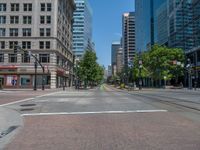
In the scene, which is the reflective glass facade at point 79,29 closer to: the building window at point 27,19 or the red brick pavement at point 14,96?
the building window at point 27,19

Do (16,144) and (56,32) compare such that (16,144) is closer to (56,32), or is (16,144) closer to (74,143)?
(74,143)

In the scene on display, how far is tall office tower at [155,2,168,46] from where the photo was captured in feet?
372

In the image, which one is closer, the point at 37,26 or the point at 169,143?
the point at 169,143

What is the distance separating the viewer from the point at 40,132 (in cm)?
980

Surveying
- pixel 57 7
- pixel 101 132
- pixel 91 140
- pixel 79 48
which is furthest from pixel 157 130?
pixel 79 48

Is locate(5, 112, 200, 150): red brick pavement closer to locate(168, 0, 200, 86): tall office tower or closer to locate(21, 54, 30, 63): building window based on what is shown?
locate(21, 54, 30, 63): building window

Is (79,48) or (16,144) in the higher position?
(79,48)

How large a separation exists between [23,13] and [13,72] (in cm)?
1333

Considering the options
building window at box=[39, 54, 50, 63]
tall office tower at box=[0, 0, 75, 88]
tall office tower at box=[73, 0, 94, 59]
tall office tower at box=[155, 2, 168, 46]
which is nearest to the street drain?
tall office tower at box=[0, 0, 75, 88]

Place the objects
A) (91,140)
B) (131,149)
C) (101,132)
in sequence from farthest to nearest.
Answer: (101,132) < (91,140) < (131,149)

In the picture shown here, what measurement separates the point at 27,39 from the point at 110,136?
60852 millimetres

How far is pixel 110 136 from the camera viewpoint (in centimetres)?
901

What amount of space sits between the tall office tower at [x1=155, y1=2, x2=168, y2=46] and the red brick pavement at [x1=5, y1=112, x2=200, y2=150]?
104994mm

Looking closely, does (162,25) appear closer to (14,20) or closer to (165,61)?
(165,61)
